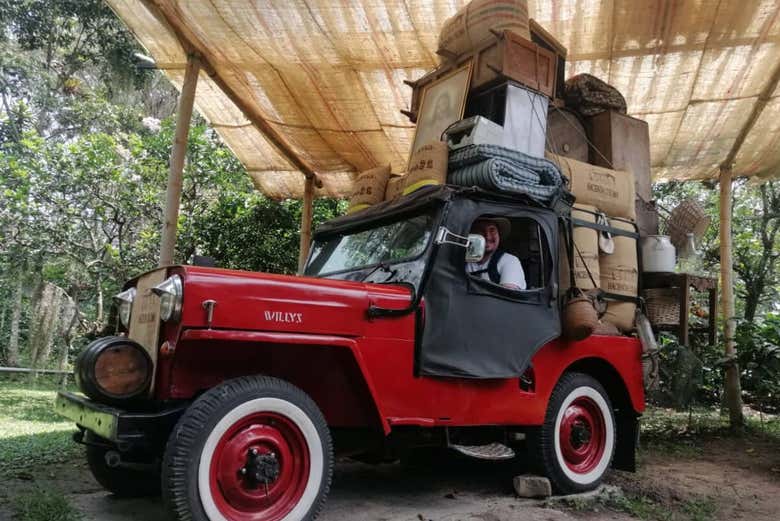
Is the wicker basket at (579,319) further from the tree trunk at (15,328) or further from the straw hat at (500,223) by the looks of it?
the tree trunk at (15,328)

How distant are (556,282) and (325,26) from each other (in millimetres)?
3164

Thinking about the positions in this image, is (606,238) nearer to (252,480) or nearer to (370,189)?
(370,189)

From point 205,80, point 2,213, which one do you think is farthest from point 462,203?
point 2,213

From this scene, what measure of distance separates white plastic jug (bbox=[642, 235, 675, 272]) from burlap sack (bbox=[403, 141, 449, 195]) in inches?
84.5

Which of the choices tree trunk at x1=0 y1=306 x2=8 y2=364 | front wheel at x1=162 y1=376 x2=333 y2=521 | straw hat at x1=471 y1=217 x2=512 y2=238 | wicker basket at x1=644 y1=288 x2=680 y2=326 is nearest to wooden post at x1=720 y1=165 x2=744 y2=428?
wicker basket at x1=644 y1=288 x2=680 y2=326

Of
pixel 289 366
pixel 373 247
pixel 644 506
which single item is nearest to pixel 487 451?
pixel 644 506

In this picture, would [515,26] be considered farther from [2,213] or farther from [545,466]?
[2,213]

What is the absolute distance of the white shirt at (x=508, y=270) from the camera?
400 cm

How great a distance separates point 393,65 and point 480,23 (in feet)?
4.69

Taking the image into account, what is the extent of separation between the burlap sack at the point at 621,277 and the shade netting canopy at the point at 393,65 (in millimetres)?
2019

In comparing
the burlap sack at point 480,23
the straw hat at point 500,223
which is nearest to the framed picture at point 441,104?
the burlap sack at point 480,23

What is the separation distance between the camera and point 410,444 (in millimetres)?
3717

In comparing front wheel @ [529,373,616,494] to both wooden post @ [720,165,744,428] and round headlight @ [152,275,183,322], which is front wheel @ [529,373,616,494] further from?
wooden post @ [720,165,744,428]

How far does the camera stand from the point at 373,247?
4.21 m
